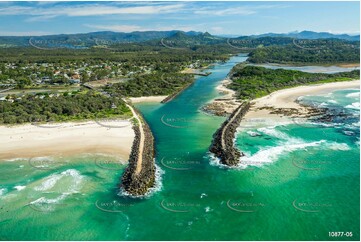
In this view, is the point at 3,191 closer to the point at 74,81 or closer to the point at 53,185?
the point at 53,185

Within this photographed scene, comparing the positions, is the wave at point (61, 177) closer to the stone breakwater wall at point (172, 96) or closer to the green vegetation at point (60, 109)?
the green vegetation at point (60, 109)

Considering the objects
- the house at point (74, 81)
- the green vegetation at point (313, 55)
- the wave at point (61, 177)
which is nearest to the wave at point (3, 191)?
the wave at point (61, 177)

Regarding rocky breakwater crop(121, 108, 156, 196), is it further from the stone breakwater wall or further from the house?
the house

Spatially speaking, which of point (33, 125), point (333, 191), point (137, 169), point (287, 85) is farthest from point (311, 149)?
point (287, 85)

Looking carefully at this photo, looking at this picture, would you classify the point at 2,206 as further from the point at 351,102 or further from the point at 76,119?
the point at 351,102

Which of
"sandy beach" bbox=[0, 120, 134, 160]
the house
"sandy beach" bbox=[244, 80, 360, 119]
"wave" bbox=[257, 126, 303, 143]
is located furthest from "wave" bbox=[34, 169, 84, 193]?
the house
